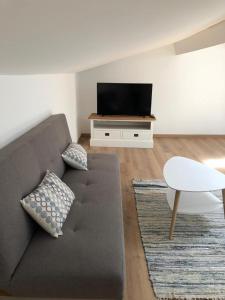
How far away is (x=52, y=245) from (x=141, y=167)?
2502 mm

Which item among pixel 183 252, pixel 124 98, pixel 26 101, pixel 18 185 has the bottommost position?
pixel 183 252

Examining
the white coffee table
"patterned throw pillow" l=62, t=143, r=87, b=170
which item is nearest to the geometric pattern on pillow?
"patterned throw pillow" l=62, t=143, r=87, b=170

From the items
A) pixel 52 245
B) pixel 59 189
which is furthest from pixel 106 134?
pixel 52 245

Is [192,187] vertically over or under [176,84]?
under

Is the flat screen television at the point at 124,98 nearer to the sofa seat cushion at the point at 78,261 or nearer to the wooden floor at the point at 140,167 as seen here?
the wooden floor at the point at 140,167

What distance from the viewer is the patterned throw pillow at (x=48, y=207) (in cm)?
149

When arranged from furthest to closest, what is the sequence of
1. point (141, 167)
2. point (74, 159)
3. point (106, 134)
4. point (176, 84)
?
point (176, 84) < point (106, 134) < point (141, 167) < point (74, 159)

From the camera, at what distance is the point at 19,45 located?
0.89 meters

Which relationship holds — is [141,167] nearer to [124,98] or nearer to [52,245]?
[124,98]

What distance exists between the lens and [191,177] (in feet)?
7.65

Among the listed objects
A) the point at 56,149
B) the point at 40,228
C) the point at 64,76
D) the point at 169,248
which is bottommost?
the point at 169,248

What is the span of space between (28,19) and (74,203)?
1.50 metres

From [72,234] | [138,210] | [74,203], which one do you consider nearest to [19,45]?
[72,234]

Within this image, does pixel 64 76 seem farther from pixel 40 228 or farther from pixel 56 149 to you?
pixel 40 228
